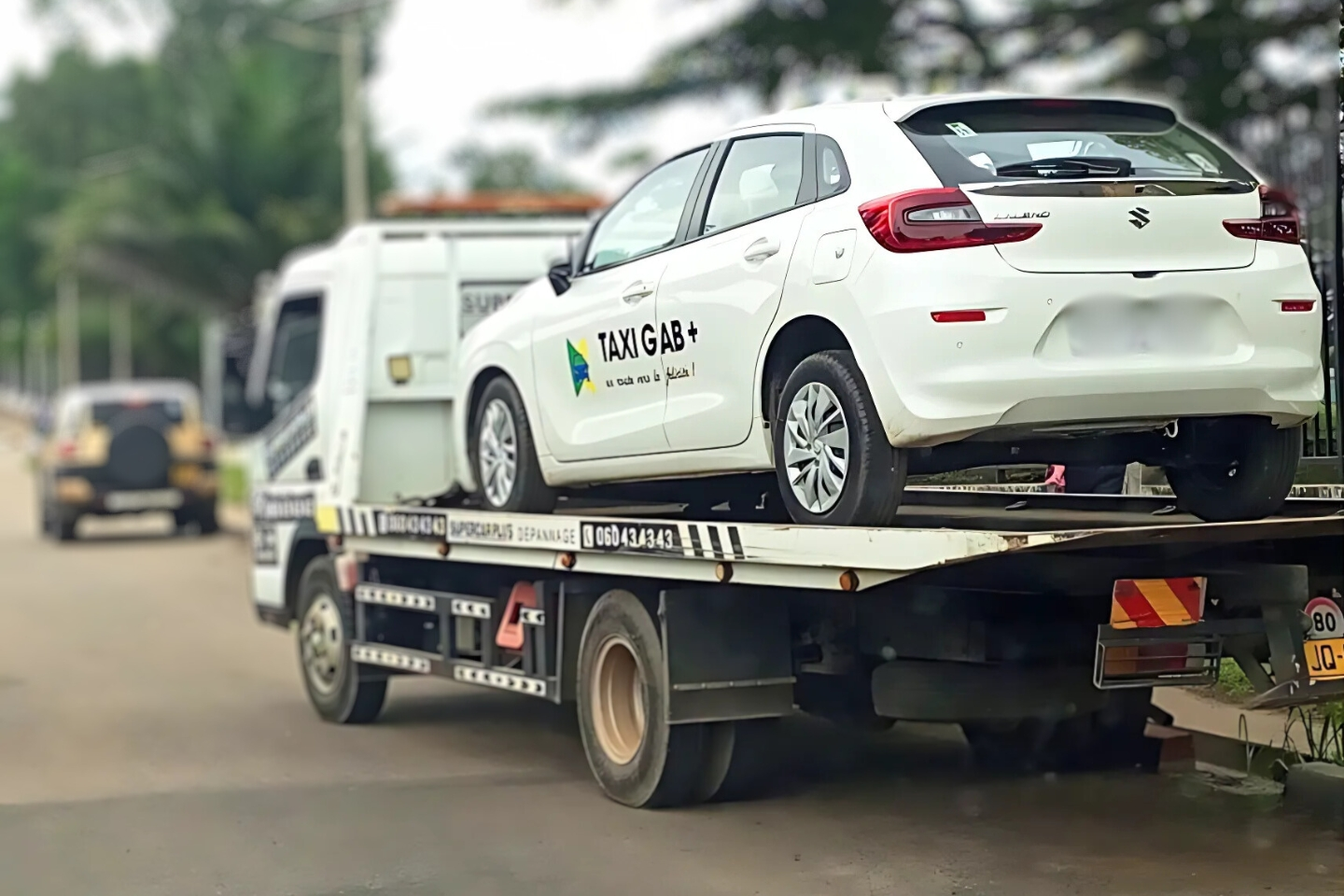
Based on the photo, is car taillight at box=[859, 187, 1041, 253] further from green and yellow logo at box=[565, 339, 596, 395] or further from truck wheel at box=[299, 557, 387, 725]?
truck wheel at box=[299, 557, 387, 725]

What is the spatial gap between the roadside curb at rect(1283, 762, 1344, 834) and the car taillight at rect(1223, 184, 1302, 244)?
7.40 ft

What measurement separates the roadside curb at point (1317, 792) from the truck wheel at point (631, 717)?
7.80 feet

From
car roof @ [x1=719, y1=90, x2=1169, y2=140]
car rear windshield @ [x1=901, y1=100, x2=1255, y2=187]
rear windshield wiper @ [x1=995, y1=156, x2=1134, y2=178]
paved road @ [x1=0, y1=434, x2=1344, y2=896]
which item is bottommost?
paved road @ [x1=0, y1=434, x2=1344, y2=896]

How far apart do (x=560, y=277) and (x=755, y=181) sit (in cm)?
150

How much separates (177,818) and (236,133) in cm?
2407

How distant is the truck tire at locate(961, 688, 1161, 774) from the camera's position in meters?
8.48

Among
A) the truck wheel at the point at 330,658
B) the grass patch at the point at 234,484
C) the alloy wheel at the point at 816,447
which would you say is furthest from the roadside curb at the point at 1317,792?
the grass patch at the point at 234,484

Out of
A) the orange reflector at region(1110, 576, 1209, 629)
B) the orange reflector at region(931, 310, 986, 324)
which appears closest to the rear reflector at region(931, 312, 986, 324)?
the orange reflector at region(931, 310, 986, 324)

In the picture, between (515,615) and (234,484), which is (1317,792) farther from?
(234,484)

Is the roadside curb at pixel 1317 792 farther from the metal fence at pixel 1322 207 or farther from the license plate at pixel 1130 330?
the license plate at pixel 1130 330

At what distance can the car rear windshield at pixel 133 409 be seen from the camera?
83.3 feet

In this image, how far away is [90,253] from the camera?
30.9 m

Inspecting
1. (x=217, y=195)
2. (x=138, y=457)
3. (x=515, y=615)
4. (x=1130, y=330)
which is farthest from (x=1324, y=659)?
(x=217, y=195)

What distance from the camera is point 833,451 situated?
6598 mm
